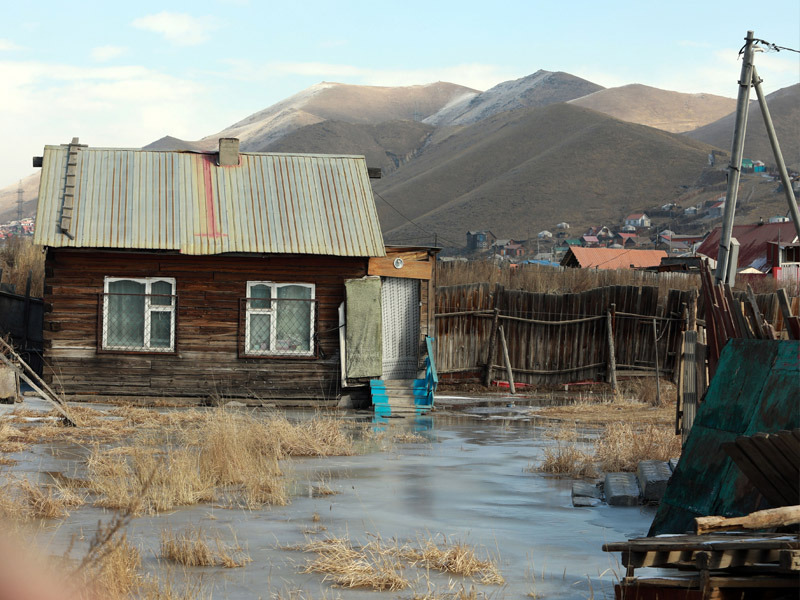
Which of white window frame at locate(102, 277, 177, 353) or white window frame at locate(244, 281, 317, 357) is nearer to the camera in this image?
white window frame at locate(102, 277, 177, 353)

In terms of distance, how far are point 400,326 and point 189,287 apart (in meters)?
5.02

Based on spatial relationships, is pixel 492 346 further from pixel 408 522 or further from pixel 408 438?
pixel 408 522

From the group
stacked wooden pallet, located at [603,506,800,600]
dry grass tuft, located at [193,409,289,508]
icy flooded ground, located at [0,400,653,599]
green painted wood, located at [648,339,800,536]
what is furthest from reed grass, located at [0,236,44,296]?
stacked wooden pallet, located at [603,506,800,600]

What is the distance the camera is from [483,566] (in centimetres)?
677

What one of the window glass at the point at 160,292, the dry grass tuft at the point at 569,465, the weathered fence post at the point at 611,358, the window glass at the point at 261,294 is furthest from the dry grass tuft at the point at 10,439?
the weathered fence post at the point at 611,358

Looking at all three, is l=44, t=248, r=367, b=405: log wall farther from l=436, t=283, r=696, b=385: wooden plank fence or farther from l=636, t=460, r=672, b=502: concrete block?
l=636, t=460, r=672, b=502: concrete block

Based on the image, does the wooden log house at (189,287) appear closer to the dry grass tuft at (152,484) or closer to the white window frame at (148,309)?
the white window frame at (148,309)

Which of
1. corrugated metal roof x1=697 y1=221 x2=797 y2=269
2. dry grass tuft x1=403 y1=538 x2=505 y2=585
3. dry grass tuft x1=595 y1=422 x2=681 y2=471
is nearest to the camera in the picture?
dry grass tuft x1=403 y1=538 x2=505 y2=585

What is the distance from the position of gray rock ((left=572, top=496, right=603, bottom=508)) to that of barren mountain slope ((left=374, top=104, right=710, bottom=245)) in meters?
121

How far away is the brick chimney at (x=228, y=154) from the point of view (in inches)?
799

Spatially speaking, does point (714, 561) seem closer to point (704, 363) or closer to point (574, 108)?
point (704, 363)

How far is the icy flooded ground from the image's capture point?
253 inches

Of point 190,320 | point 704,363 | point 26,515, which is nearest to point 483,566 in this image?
point 26,515

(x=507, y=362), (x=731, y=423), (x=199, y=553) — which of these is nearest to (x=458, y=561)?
(x=199, y=553)
